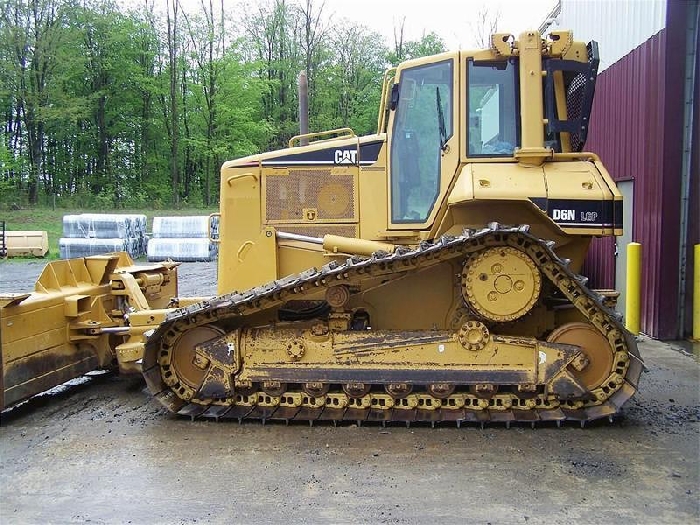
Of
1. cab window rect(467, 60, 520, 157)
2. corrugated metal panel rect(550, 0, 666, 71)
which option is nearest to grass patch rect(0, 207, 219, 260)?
corrugated metal panel rect(550, 0, 666, 71)

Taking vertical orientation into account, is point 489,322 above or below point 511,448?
above

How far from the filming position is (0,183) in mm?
30938

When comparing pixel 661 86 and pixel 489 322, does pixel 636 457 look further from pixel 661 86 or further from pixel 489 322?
pixel 661 86

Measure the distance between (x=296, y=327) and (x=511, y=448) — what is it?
195cm

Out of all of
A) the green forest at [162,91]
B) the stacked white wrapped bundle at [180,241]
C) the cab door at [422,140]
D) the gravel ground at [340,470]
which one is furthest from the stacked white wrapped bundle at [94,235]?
the cab door at [422,140]

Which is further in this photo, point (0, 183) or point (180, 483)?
point (0, 183)

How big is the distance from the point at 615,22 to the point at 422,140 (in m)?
6.63

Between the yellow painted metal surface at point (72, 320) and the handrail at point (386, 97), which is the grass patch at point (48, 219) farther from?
the handrail at point (386, 97)

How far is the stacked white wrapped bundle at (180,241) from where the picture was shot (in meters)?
22.1

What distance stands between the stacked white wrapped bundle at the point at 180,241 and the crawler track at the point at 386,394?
16927 millimetres

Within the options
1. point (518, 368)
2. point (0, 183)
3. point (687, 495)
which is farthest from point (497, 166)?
point (0, 183)

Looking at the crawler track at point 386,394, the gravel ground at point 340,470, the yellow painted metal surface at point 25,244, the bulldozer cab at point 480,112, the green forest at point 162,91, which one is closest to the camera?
the gravel ground at point 340,470

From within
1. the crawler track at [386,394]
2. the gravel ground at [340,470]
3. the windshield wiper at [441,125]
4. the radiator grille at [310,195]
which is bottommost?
the gravel ground at [340,470]

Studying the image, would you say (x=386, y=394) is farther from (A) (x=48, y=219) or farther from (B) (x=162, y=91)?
(B) (x=162, y=91)
